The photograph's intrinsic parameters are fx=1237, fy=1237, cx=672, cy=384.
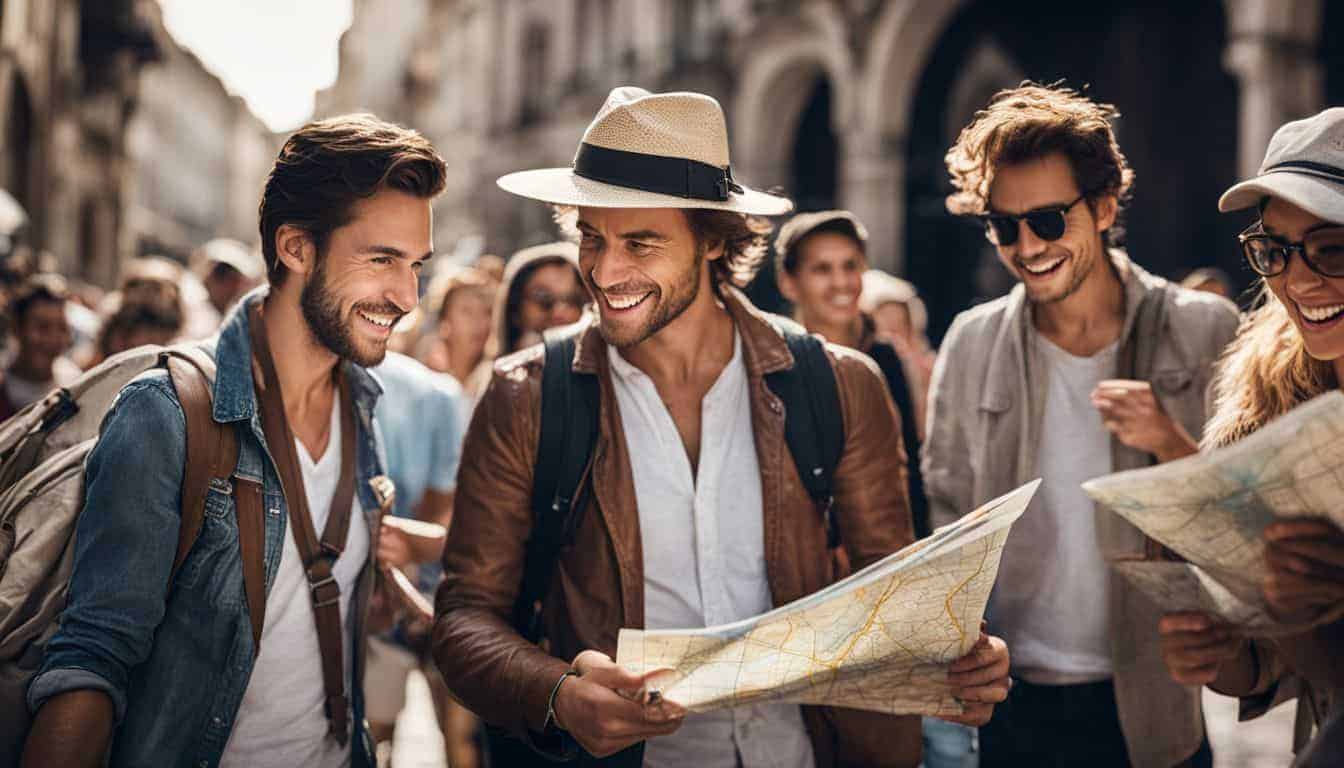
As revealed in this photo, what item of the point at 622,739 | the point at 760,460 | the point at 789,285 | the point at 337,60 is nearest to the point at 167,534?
the point at 622,739

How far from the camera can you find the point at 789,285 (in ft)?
17.1

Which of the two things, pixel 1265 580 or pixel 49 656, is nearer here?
pixel 1265 580

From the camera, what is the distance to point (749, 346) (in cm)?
291

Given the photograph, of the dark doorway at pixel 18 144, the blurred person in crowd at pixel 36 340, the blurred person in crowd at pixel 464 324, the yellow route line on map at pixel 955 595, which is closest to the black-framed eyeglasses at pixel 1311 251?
the yellow route line on map at pixel 955 595

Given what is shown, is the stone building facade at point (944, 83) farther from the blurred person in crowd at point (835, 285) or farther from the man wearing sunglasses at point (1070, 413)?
the man wearing sunglasses at point (1070, 413)

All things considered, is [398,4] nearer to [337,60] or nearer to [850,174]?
[337,60]

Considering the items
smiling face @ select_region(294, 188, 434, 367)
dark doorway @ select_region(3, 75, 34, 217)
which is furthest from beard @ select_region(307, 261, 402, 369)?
dark doorway @ select_region(3, 75, 34, 217)

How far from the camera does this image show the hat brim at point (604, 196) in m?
2.68

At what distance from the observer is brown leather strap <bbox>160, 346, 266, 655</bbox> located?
2.40 m

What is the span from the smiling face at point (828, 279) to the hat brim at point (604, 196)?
1977 mm

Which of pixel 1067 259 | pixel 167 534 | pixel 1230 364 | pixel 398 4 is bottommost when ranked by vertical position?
pixel 167 534

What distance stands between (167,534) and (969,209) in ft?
7.55

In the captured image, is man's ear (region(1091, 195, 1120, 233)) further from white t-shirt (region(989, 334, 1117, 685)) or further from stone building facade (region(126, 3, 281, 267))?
stone building facade (region(126, 3, 281, 267))

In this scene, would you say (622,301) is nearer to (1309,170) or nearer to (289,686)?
(289,686)
